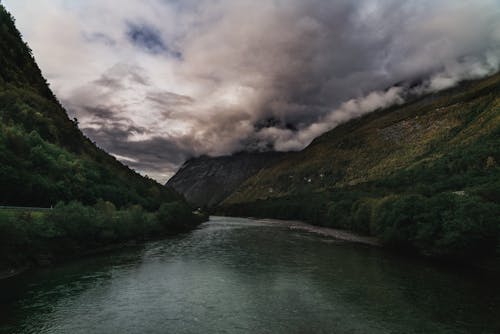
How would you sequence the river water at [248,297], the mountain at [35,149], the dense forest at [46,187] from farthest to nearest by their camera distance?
the mountain at [35,149]
the dense forest at [46,187]
the river water at [248,297]

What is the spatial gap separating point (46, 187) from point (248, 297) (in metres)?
63.6

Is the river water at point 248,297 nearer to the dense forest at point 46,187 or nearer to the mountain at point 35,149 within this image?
the dense forest at point 46,187

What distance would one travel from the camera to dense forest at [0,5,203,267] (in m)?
53.8

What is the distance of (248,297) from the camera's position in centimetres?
3794

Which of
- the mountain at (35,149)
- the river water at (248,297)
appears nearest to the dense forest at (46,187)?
the mountain at (35,149)

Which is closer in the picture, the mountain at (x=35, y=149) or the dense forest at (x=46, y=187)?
the dense forest at (x=46, y=187)

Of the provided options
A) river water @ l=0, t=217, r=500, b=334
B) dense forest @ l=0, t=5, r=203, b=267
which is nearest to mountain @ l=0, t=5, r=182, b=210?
dense forest @ l=0, t=5, r=203, b=267

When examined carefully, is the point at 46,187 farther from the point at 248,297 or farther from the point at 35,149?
the point at 248,297

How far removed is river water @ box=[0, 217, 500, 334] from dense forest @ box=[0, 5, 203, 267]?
6313 mm

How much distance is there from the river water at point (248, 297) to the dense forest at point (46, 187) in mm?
6313

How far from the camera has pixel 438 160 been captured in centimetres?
19575

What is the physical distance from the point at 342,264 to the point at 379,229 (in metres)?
28.5

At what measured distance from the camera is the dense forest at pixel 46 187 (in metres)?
53.8

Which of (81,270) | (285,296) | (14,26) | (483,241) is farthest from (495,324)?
(14,26)
